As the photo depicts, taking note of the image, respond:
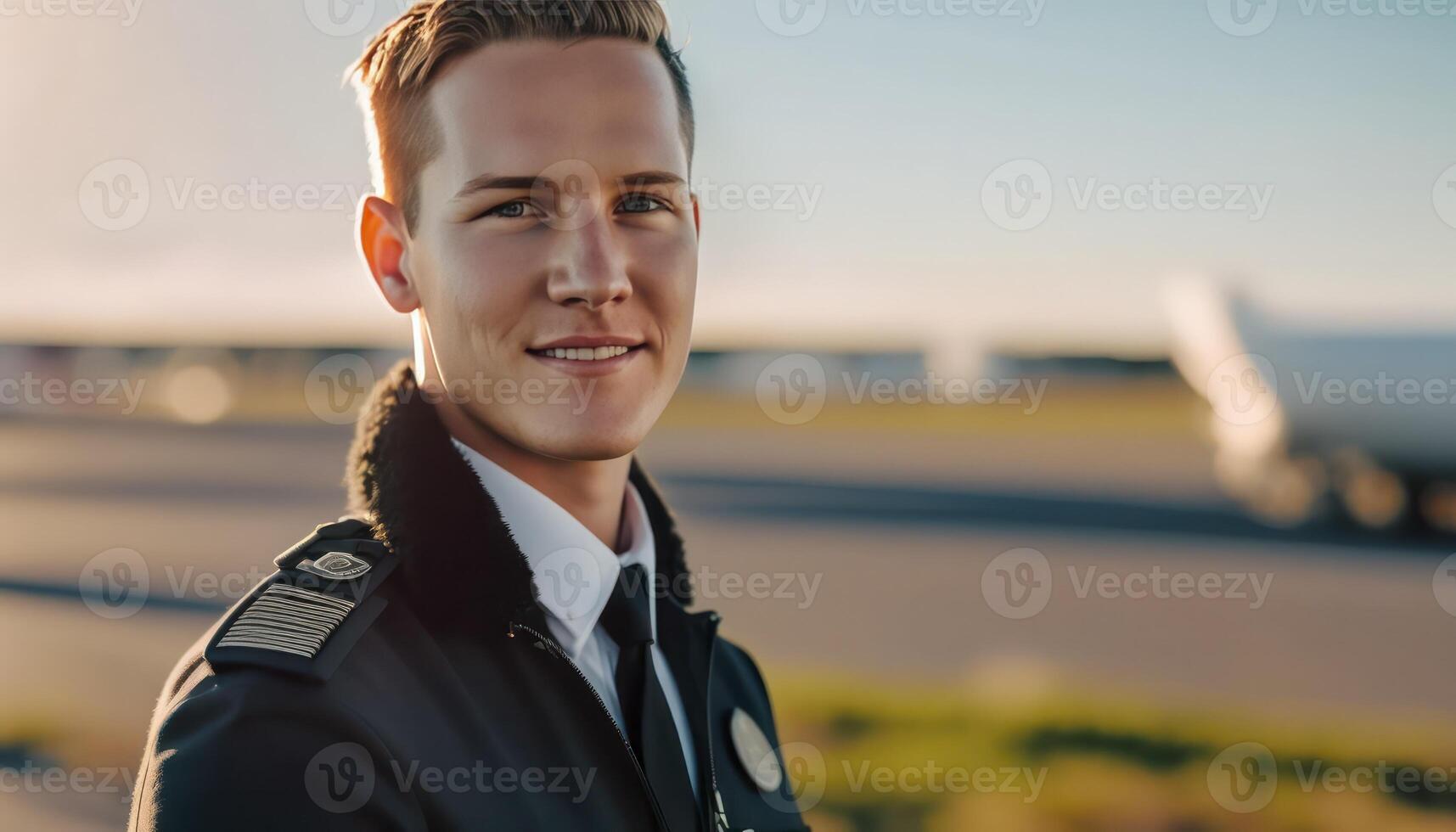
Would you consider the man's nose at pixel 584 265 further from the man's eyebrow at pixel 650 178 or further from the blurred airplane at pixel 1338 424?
the blurred airplane at pixel 1338 424

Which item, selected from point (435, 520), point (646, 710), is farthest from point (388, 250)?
point (646, 710)

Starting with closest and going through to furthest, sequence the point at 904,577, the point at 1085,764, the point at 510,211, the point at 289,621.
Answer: the point at 289,621 < the point at 510,211 < the point at 1085,764 < the point at 904,577

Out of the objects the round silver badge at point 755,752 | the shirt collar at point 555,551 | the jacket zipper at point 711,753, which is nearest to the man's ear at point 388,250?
the shirt collar at point 555,551

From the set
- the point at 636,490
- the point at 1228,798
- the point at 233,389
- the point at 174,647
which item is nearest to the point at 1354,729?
the point at 1228,798

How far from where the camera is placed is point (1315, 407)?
14.2 meters

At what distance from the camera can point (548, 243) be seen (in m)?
1.67

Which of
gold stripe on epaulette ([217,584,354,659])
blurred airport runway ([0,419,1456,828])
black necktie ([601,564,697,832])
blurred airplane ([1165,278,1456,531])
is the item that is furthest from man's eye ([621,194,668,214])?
blurred airplane ([1165,278,1456,531])

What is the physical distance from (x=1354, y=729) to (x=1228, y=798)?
1846 mm

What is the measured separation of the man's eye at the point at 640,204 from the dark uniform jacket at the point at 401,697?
1.53ft

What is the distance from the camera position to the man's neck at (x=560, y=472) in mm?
1749

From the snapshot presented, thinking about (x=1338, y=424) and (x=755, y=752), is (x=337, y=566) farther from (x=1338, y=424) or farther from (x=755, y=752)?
(x=1338, y=424)

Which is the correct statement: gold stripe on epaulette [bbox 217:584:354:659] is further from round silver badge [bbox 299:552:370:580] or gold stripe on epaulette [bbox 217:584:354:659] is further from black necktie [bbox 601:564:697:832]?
black necktie [bbox 601:564:697:832]

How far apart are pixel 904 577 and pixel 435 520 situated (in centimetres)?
952

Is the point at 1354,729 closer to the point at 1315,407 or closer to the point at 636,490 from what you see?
the point at 636,490
